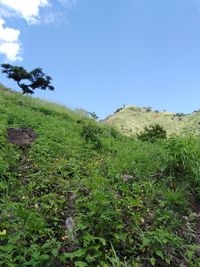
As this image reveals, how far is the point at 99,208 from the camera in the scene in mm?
3270

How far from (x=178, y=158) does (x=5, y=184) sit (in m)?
2.33

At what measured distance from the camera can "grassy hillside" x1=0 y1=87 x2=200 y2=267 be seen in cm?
291

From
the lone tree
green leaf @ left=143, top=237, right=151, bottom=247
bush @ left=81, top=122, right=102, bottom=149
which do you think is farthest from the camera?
the lone tree

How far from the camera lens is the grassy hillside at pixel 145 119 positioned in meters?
22.8

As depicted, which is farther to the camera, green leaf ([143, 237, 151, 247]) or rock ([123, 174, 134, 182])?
rock ([123, 174, 134, 182])

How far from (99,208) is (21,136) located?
3.78 metres

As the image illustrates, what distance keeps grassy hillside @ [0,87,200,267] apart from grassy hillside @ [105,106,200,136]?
54.9 feet

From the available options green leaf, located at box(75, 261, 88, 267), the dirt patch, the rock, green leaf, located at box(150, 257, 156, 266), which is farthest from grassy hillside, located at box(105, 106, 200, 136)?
green leaf, located at box(75, 261, 88, 267)

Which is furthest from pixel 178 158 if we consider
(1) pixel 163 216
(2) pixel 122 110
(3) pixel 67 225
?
(2) pixel 122 110

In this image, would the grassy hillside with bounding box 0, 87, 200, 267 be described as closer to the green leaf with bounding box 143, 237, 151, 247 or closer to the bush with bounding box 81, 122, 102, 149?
the green leaf with bounding box 143, 237, 151, 247

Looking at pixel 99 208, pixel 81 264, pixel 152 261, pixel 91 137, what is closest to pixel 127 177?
pixel 99 208

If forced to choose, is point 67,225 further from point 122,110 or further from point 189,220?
point 122,110

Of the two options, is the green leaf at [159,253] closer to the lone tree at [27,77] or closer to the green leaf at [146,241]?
the green leaf at [146,241]

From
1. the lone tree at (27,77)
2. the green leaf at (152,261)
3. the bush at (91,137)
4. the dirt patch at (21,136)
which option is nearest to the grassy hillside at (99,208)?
the green leaf at (152,261)
